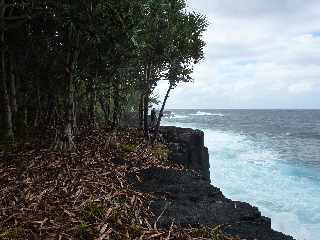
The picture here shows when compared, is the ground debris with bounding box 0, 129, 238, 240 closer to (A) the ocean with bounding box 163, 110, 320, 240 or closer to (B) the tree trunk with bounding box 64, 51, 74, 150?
(B) the tree trunk with bounding box 64, 51, 74, 150

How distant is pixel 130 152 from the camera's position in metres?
18.8

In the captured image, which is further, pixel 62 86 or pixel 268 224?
pixel 62 86

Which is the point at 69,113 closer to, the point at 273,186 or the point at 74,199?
the point at 74,199

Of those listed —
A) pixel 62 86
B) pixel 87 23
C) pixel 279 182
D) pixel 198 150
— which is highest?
pixel 87 23

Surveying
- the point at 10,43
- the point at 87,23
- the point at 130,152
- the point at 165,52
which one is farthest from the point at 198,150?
the point at 87,23

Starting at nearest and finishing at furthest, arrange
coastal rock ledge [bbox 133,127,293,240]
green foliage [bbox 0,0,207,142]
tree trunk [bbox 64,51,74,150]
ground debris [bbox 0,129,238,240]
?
ground debris [bbox 0,129,238,240] → coastal rock ledge [bbox 133,127,293,240] → green foliage [bbox 0,0,207,142] → tree trunk [bbox 64,51,74,150]

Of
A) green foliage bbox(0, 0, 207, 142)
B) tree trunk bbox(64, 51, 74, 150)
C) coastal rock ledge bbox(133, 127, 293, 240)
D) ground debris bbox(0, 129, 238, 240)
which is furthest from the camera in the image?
tree trunk bbox(64, 51, 74, 150)

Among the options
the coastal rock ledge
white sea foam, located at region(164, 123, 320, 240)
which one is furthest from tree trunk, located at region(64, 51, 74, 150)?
white sea foam, located at region(164, 123, 320, 240)

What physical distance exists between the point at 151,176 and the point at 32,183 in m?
3.35

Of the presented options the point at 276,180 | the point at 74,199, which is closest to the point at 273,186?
the point at 276,180

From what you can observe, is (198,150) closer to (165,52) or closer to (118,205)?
(165,52)

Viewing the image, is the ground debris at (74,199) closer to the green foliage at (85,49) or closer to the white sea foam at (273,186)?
Answer: the green foliage at (85,49)

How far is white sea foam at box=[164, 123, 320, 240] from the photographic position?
30.8 meters

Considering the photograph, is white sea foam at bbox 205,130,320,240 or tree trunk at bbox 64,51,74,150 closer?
tree trunk at bbox 64,51,74,150
